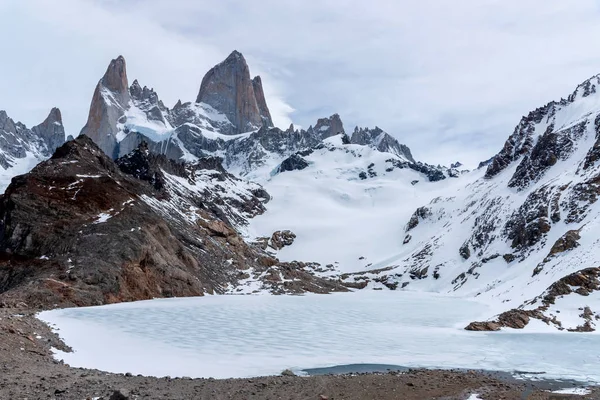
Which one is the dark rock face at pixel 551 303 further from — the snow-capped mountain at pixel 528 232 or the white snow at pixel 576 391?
the white snow at pixel 576 391

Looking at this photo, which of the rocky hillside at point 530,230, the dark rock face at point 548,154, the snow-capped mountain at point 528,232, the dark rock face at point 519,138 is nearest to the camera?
the snow-capped mountain at point 528,232

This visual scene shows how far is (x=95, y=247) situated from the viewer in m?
53.8

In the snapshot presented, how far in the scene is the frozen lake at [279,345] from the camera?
69.7 ft

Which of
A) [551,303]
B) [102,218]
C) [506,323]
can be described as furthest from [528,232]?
[102,218]

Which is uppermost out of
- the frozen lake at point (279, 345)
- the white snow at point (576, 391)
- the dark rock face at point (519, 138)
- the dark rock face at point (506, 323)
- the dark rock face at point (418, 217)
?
the dark rock face at point (519, 138)

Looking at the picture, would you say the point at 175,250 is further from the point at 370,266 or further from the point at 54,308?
the point at 370,266

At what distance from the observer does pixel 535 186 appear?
11912cm

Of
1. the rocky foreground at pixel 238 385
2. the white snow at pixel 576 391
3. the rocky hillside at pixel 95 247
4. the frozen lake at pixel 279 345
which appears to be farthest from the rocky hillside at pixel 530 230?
the rocky hillside at pixel 95 247

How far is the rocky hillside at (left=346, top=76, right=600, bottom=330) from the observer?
44031 millimetres

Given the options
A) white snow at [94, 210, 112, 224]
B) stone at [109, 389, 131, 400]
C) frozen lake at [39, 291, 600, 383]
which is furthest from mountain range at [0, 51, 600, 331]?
stone at [109, 389, 131, 400]

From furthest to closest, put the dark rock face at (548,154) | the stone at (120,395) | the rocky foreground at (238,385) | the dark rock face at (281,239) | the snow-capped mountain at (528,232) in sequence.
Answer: the dark rock face at (281,239)
the dark rock face at (548,154)
the snow-capped mountain at (528,232)
the rocky foreground at (238,385)
the stone at (120,395)

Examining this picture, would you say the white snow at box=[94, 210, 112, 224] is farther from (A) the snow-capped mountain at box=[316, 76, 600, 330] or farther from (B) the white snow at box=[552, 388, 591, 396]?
(B) the white snow at box=[552, 388, 591, 396]

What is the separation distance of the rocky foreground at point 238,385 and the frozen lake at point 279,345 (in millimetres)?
1994

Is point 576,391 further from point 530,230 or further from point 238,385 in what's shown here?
point 530,230
